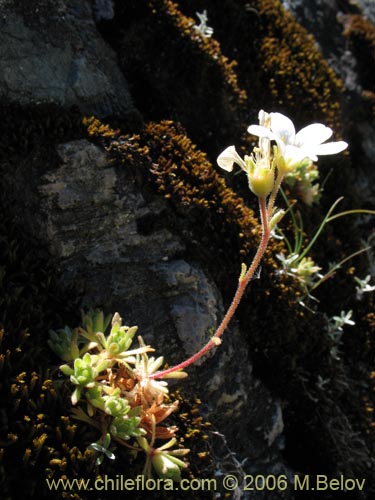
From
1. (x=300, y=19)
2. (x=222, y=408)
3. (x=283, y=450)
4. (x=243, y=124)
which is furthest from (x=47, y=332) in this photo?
(x=300, y=19)

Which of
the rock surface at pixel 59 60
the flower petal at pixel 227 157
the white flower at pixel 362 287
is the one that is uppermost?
the rock surface at pixel 59 60

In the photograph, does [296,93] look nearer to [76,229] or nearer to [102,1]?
[102,1]

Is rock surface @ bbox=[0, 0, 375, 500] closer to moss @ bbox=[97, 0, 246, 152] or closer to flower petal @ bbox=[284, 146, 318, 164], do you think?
moss @ bbox=[97, 0, 246, 152]

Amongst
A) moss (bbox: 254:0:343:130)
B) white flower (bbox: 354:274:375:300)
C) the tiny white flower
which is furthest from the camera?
moss (bbox: 254:0:343:130)

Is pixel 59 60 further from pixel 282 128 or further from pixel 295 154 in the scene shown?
pixel 295 154

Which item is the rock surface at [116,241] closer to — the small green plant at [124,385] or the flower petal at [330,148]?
the small green plant at [124,385]

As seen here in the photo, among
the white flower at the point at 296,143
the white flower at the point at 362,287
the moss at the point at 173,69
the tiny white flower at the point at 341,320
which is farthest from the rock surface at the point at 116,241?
the white flower at the point at 296,143

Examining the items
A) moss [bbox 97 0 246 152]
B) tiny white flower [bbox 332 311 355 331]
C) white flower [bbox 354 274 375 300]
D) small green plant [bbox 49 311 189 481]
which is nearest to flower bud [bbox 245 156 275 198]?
small green plant [bbox 49 311 189 481]
